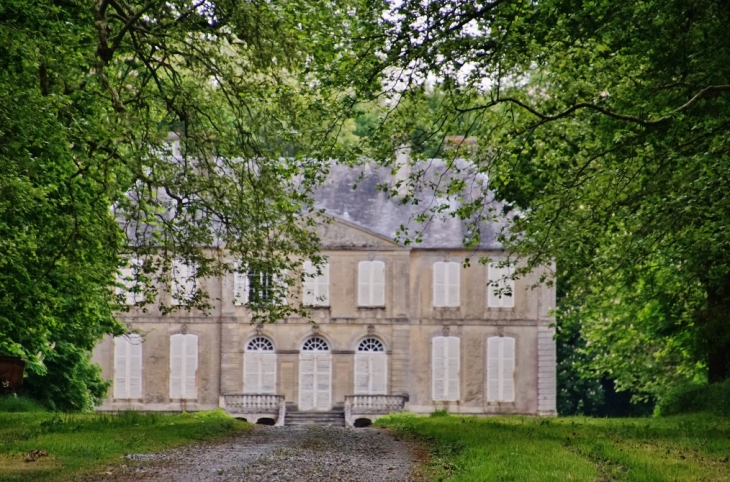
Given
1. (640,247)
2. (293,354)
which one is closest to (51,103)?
(640,247)

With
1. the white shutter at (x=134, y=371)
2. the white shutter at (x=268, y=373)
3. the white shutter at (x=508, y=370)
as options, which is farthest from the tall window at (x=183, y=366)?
the white shutter at (x=508, y=370)

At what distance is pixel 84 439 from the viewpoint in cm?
1282

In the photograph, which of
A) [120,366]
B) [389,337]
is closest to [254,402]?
[120,366]

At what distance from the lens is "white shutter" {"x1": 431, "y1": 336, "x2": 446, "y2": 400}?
36125 millimetres

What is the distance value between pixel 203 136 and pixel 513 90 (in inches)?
214

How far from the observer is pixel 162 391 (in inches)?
1417

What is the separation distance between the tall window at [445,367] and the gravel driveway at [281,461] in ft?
69.0

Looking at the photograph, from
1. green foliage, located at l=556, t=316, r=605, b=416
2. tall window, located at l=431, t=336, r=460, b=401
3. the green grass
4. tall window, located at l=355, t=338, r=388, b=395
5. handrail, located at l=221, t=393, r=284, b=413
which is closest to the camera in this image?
the green grass

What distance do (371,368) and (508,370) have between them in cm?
446

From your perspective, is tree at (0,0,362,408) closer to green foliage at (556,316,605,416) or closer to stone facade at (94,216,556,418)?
stone facade at (94,216,556,418)

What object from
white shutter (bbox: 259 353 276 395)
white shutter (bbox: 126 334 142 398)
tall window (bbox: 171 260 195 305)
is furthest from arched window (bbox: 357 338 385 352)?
white shutter (bbox: 126 334 142 398)

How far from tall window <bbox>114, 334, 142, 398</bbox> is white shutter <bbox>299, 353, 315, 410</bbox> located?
5.18 m

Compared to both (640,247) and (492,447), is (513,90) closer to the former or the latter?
(640,247)

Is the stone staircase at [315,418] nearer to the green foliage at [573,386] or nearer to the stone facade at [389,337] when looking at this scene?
the stone facade at [389,337]
